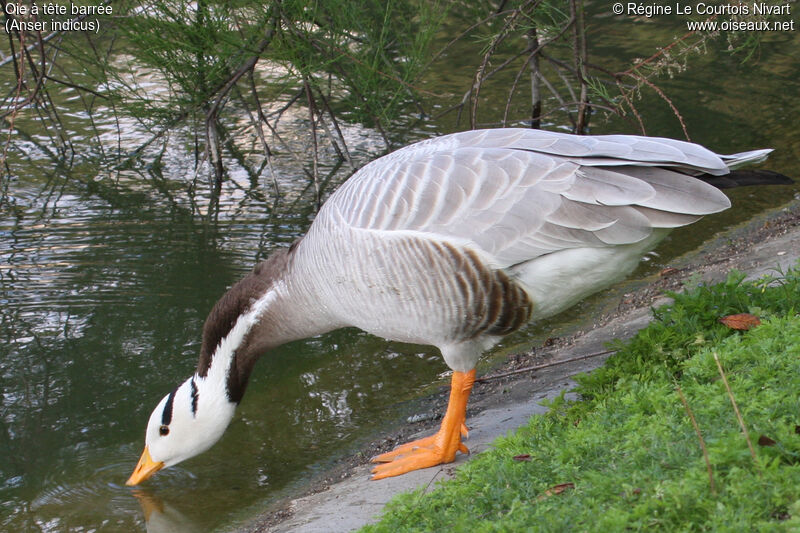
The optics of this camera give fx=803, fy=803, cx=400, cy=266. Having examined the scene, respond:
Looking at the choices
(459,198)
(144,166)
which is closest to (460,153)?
(459,198)

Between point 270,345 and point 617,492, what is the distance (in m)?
2.54

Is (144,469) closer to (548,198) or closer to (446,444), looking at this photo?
(446,444)

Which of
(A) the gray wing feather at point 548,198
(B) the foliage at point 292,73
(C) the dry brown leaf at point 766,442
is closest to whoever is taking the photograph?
(C) the dry brown leaf at point 766,442

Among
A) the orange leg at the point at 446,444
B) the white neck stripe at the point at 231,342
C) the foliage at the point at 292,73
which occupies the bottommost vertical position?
the orange leg at the point at 446,444

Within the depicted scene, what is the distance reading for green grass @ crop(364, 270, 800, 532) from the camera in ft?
8.07

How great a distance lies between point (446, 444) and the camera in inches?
167

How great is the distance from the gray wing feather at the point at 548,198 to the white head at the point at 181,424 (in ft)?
4.48

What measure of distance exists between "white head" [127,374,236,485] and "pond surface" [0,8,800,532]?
0.73 feet

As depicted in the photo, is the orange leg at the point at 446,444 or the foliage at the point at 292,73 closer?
the orange leg at the point at 446,444

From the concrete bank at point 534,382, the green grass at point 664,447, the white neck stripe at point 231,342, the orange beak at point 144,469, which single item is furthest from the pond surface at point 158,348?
the green grass at point 664,447

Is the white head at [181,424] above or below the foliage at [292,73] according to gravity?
below

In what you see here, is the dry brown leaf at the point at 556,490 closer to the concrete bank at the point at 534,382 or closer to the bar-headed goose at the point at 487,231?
the concrete bank at the point at 534,382

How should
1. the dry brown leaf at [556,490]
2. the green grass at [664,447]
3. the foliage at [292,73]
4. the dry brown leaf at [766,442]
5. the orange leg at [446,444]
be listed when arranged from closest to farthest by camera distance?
the green grass at [664,447], the dry brown leaf at [766,442], the dry brown leaf at [556,490], the orange leg at [446,444], the foliage at [292,73]

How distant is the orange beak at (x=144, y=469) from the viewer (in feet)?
15.0
